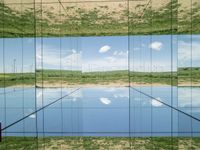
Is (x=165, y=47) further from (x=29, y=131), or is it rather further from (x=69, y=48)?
(x=29, y=131)

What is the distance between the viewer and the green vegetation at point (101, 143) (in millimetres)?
6770

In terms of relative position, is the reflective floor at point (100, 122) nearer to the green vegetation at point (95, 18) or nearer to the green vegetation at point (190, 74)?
the green vegetation at point (95, 18)

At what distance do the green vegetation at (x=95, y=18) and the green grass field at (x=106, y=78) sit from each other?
9.26ft

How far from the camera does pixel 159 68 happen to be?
94.9ft

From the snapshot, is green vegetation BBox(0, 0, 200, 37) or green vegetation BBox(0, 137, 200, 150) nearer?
green vegetation BBox(0, 137, 200, 150)

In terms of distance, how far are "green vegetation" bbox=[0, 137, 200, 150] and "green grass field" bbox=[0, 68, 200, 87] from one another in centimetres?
833

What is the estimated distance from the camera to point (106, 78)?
4366 cm

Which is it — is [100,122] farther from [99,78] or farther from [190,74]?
[99,78]

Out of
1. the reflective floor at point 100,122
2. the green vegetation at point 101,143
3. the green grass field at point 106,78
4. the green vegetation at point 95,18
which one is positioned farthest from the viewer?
the green grass field at point 106,78

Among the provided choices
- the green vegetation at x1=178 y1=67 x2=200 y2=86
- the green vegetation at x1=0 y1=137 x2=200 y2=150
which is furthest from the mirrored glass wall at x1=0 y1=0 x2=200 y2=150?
the green vegetation at x1=178 y1=67 x2=200 y2=86

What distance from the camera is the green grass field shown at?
24703 millimetres

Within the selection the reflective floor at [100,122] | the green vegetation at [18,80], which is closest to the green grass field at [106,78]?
the green vegetation at [18,80]

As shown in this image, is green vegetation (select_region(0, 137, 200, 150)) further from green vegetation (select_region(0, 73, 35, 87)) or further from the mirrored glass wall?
green vegetation (select_region(0, 73, 35, 87))

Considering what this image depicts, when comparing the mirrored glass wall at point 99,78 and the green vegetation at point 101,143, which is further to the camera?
the mirrored glass wall at point 99,78
